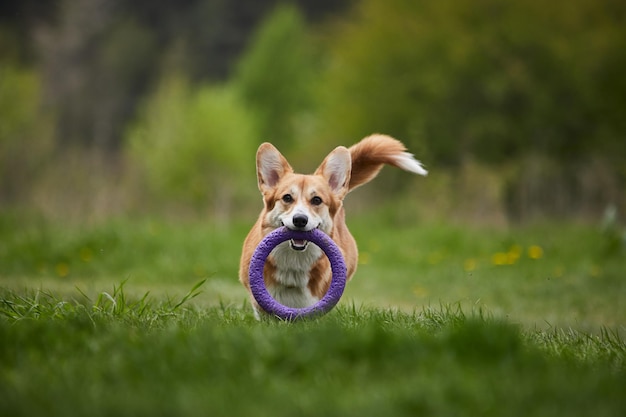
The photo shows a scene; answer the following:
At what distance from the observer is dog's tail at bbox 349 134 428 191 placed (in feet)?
17.8

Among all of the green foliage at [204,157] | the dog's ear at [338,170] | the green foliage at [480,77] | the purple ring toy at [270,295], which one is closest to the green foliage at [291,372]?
the purple ring toy at [270,295]

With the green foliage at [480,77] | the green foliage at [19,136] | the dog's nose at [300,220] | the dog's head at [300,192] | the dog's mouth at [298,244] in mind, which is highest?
the green foliage at [480,77]

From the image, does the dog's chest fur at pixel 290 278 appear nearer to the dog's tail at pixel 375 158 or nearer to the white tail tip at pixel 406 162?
the dog's tail at pixel 375 158

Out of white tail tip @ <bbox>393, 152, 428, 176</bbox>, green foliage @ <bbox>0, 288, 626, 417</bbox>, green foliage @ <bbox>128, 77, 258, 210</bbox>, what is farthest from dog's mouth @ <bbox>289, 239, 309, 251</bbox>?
green foliage @ <bbox>128, 77, 258, 210</bbox>

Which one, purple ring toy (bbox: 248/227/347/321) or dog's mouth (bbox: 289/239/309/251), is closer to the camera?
purple ring toy (bbox: 248/227/347/321)

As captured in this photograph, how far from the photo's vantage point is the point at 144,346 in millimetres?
3146

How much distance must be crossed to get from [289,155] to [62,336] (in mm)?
18218

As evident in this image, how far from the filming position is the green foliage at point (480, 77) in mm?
15922

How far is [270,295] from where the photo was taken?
4.52m

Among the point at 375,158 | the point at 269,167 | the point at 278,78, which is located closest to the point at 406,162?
the point at 375,158

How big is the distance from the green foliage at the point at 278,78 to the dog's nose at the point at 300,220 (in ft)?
59.7

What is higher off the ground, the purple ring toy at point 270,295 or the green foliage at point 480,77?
the green foliage at point 480,77

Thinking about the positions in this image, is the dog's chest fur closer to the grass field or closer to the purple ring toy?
the purple ring toy

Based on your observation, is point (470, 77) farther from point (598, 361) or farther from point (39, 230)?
point (598, 361)
